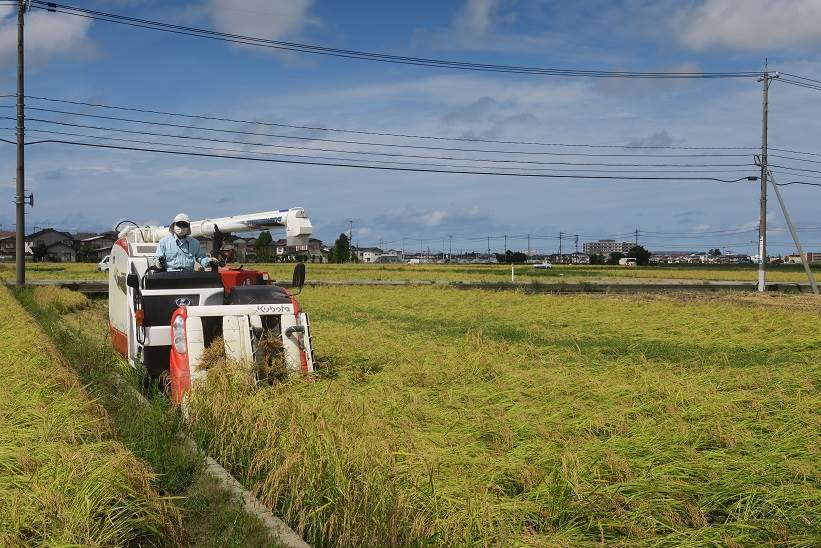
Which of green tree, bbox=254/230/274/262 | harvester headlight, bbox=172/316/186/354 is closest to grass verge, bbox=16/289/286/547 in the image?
harvester headlight, bbox=172/316/186/354

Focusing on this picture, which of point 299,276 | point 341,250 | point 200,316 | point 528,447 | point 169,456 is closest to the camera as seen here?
point 528,447

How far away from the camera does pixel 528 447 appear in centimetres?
538

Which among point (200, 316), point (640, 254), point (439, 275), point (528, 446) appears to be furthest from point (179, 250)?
point (640, 254)

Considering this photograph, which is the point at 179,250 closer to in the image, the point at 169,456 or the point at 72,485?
the point at 169,456

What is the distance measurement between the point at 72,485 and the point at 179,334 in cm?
311

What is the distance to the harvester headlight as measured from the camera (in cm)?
728

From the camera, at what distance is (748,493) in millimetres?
4402

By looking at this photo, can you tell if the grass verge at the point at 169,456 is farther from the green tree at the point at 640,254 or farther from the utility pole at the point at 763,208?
the green tree at the point at 640,254

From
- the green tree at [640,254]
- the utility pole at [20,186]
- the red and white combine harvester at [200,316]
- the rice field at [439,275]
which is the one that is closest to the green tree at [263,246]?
the rice field at [439,275]

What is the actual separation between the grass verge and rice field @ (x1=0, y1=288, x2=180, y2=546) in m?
0.17

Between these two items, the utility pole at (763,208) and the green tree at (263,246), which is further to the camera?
the green tree at (263,246)

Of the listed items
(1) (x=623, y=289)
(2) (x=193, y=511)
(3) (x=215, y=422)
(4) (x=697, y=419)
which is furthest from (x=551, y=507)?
(1) (x=623, y=289)

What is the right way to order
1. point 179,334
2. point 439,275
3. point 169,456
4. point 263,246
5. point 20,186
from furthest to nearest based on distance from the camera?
1. point 263,246
2. point 439,275
3. point 20,186
4. point 179,334
5. point 169,456

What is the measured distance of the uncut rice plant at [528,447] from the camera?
4.11 m
